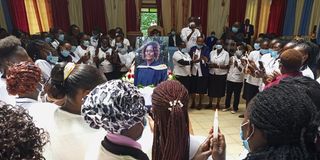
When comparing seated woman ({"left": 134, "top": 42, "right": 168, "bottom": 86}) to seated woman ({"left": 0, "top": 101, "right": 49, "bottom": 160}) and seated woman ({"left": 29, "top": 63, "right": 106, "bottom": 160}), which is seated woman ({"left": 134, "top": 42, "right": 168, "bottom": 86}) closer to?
seated woman ({"left": 29, "top": 63, "right": 106, "bottom": 160})

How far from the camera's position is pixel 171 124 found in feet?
4.60

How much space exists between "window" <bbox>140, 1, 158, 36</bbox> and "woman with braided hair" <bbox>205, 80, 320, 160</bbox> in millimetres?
9121

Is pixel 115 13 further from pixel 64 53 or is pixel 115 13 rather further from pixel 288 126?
pixel 288 126

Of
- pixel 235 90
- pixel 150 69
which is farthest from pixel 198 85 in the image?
pixel 150 69

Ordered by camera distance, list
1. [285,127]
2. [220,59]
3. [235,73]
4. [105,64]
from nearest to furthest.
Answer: [285,127] < [235,73] < [220,59] < [105,64]

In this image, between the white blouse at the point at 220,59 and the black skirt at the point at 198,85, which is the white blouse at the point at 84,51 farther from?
the white blouse at the point at 220,59

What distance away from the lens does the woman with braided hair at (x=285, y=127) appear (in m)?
1.02

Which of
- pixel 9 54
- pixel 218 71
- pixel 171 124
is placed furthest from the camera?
pixel 218 71

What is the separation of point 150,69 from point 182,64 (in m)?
1.45

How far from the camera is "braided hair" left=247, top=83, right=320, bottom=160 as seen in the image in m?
1.02

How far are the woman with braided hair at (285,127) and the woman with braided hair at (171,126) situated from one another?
0.39 meters

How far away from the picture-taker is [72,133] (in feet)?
5.09

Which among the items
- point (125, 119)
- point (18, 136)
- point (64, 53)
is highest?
point (18, 136)

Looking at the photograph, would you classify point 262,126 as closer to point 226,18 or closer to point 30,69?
point 30,69
